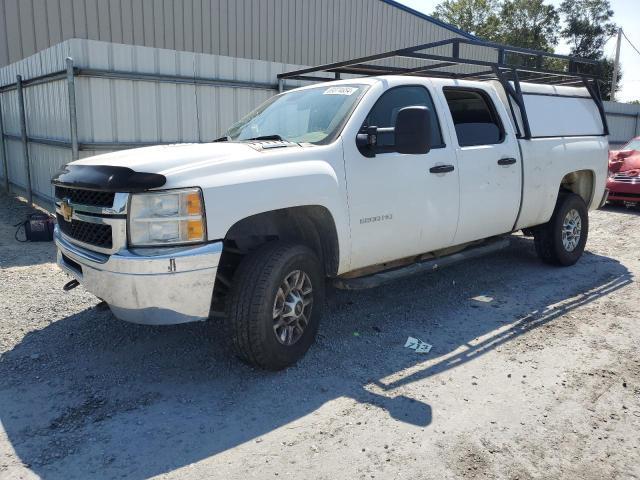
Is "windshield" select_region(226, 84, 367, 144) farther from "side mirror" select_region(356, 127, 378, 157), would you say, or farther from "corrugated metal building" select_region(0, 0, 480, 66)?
"corrugated metal building" select_region(0, 0, 480, 66)

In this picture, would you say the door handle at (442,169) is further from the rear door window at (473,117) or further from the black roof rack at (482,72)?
the black roof rack at (482,72)

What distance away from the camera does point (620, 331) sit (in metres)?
4.77

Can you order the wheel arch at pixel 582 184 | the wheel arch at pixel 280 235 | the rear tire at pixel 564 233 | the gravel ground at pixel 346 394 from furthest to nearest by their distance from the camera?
the wheel arch at pixel 582 184, the rear tire at pixel 564 233, the wheel arch at pixel 280 235, the gravel ground at pixel 346 394

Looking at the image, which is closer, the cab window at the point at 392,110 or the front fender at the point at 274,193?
the front fender at the point at 274,193

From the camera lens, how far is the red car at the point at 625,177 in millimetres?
11094

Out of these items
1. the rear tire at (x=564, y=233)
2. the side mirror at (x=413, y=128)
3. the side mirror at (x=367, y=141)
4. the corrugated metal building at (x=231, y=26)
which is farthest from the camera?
the corrugated metal building at (x=231, y=26)

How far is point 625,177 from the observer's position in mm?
11281

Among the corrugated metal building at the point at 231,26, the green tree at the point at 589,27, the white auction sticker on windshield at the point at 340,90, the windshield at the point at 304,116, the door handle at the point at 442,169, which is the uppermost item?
the green tree at the point at 589,27

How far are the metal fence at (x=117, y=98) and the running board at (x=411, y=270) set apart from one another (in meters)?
5.31

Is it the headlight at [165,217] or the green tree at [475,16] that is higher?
the green tree at [475,16]

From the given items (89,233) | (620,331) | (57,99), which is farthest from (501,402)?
(57,99)

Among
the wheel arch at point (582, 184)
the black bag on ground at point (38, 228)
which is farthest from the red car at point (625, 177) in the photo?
the black bag on ground at point (38, 228)

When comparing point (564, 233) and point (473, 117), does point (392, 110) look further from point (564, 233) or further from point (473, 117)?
point (564, 233)

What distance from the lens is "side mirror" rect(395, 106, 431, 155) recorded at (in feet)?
13.1
